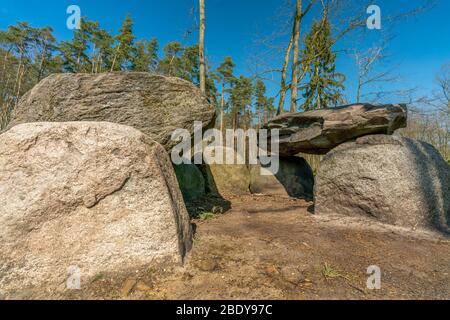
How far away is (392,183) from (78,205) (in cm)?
384

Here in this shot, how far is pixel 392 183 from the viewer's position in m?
3.32

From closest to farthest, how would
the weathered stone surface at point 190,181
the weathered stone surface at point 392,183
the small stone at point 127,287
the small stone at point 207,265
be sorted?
the small stone at point 127,287, the small stone at point 207,265, the weathered stone surface at point 392,183, the weathered stone surface at point 190,181

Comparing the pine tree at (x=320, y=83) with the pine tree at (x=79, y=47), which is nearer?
the pine tree at (x=320, y=83)

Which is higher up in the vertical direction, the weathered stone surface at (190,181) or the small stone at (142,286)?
the weathered stone surface at (190,181)

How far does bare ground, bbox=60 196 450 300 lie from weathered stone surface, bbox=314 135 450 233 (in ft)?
0.67

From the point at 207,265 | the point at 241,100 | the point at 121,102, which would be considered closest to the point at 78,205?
the point at 207,265

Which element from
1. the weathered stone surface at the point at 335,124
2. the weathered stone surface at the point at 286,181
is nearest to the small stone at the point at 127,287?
the weathered stone surface at the point at 335,124

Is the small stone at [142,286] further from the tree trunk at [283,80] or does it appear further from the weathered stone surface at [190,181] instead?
the tree trunk at [283,80]

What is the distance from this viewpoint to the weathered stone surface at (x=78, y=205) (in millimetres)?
1803

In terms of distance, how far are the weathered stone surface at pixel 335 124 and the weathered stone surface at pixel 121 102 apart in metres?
2.32

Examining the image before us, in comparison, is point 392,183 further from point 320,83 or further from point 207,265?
point 320,83

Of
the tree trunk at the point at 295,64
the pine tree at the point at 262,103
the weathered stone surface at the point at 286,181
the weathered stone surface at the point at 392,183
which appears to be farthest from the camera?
the pine tree at the point at 262,103

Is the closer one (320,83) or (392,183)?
(392,183)

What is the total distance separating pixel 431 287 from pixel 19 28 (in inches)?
1037
